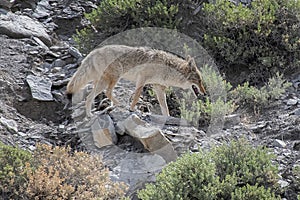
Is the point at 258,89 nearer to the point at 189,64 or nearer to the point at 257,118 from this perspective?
the point at 257,118

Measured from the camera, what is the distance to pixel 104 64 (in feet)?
28.0

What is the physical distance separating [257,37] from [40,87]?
3950 mm

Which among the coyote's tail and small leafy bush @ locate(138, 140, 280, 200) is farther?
the coyote's tail

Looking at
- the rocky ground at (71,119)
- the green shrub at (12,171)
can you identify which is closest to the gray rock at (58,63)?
the rocky ground at (71,119)

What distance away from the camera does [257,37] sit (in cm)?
1091

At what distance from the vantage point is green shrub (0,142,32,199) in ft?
21.7

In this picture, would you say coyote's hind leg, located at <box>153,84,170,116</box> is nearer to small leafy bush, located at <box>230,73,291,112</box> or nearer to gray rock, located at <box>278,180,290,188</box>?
small leafy bush, located at <box>230,73,291,112</box>

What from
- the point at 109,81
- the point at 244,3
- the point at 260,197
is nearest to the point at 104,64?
the point at 109,81

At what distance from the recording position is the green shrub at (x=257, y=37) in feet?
35.2

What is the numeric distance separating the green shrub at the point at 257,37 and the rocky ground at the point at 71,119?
454 millimetres

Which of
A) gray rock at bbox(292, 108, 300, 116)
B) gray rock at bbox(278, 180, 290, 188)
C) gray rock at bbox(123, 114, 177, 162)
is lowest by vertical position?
gray rock at bbox(123, 114, 177, 162)

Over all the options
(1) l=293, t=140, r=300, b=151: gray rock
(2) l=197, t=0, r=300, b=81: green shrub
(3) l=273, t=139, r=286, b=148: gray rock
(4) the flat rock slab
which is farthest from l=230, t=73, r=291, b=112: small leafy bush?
(4) the flat rock slab

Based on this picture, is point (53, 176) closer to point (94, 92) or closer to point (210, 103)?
point (94, 92)

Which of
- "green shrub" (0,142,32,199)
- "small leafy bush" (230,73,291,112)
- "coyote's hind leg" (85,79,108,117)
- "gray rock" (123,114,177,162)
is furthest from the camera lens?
"small leafy bush" (230,73,291,112)
